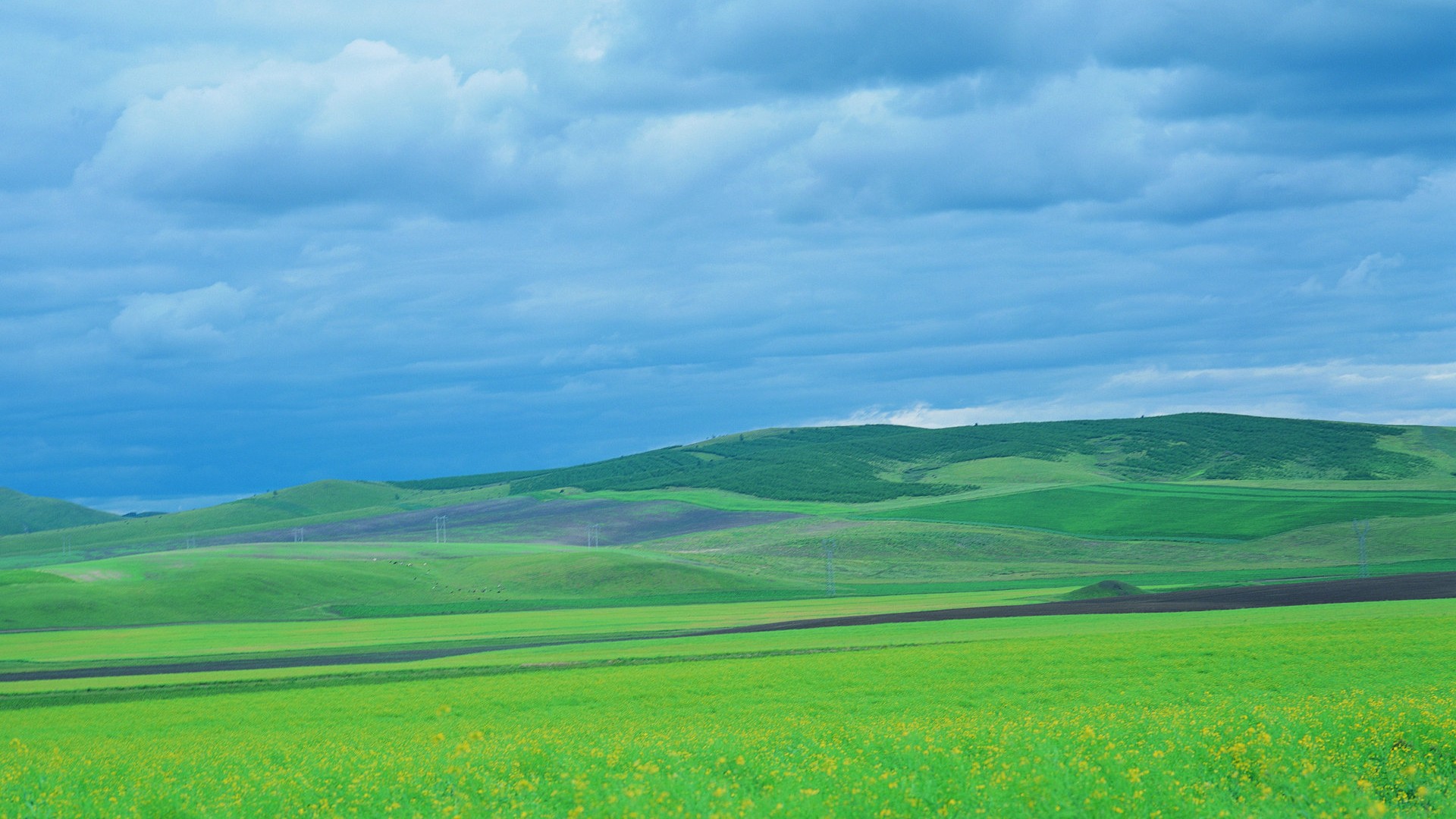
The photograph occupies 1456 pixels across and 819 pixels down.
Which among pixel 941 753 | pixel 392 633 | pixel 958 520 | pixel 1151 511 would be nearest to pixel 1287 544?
pixel 1151 511

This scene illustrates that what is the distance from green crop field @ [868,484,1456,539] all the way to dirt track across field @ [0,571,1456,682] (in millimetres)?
69053

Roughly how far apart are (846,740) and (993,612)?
163 feet

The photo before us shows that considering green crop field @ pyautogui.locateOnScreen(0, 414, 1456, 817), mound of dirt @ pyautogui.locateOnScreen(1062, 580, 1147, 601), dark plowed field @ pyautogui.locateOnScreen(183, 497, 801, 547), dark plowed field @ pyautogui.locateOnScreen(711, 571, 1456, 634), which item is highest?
dark plowed field @ pyautogui.locateOnScreen(183, 497, 801, 547)

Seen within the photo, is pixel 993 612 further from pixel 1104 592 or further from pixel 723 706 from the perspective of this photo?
pixel 723 706

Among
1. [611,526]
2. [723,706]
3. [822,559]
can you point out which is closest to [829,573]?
[822,559]

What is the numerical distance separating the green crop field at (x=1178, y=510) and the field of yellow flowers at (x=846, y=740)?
113137 millimetres

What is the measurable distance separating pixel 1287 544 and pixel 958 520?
4098cm

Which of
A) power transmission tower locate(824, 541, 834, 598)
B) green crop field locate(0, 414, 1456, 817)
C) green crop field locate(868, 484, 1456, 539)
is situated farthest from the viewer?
green crop field locate(868, 484, 1456, 539)

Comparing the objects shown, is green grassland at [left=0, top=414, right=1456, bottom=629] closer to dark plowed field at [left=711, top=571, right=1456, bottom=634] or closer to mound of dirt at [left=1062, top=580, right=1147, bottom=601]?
mound of dirt at [left=1062, top=580, right=1147, bottom=601]

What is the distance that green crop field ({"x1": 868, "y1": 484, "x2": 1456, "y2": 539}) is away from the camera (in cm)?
14462

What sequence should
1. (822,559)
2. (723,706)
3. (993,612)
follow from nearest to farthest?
(723,706) < (993,612) < (822,559)

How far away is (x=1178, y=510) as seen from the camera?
520 feet

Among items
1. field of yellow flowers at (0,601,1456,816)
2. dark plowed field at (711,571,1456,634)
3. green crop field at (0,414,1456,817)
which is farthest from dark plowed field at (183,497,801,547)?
field of yellow flowers at (0,601,1456,816)

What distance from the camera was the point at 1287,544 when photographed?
440 ft
